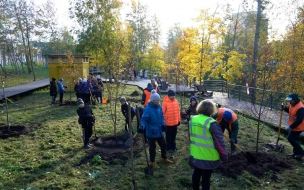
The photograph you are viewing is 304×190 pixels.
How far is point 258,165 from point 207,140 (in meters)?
2.90


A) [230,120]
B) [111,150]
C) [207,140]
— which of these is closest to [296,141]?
[230,120]

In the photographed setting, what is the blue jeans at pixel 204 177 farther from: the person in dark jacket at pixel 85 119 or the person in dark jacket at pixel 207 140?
the person in dark jacket at pixel 85 119

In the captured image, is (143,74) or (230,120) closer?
(230,120)

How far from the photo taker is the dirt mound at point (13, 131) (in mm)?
8067

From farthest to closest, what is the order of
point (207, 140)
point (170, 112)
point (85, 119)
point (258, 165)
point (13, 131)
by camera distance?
point (13, 131) → point (85, 119) → point (170, 112) → point (258, 165) → point (207, 140)

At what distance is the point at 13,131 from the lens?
8.48m

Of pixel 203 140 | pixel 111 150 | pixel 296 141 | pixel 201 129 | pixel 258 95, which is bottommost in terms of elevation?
pixel 111 150

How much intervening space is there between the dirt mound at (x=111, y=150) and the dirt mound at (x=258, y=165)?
2.31 metres

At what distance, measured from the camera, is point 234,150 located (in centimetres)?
641

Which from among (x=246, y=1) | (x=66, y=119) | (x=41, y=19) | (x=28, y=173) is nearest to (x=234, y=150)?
(x=28, y=173)

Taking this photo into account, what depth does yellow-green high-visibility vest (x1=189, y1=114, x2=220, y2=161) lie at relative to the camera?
3.58m

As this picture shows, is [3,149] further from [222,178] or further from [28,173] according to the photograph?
[222,178]

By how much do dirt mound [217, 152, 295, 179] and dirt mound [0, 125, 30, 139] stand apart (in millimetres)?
6486

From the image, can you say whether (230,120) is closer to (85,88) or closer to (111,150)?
(111,150)
